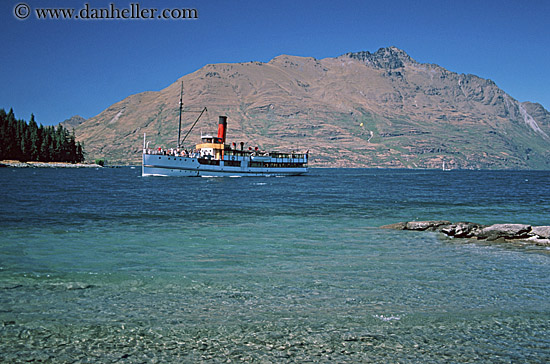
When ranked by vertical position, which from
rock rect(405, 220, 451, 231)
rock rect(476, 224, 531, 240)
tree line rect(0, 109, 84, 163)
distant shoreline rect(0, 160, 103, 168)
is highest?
tree line rect(0, 109, 84, 163)

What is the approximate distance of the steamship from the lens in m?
114

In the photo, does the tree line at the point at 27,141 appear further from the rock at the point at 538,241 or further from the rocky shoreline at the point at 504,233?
the rock at the point at 538,241

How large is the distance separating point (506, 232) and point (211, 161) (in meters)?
102

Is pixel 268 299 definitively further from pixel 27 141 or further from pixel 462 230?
pixel 27 141

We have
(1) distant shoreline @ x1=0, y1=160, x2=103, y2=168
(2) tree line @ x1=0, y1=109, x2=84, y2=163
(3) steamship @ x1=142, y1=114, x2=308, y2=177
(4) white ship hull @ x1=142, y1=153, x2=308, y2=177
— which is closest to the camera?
(4) white ship hull @ x1=142, y1=153, x2=308, y2=177

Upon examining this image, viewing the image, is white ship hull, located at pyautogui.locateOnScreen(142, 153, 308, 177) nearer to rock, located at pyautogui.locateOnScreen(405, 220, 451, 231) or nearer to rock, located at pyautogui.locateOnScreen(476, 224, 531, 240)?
rock, located at pyautogui.locateOnScreen(405, 220, 451, 231)

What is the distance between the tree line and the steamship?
69786mm

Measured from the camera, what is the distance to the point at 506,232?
2348cm

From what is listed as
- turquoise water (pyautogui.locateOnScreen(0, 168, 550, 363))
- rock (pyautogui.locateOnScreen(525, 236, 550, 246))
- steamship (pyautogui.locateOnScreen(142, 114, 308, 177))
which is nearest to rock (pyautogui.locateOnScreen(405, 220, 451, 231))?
turquoise water (pyautogui.locateOnScreen(0, 168, 550, 363))

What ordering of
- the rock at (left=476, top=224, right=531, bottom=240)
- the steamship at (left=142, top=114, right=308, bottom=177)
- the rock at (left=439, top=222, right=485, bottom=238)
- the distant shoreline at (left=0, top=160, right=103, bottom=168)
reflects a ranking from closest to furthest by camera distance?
the rock at (left=476, top=224, right=531, bottom=240) → the rock at (left=439, top=222, right=485, bottom=238) → the steamship at (left=142, top=114, right=308, bottom=177) → the distant shoreline at (left=0, top=160, right=103, bottom=168)

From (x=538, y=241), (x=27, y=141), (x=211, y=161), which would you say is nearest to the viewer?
(x=538, y=241)

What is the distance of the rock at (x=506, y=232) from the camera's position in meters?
23.1

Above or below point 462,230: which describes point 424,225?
below

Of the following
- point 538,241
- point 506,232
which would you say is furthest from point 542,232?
point 506,232
